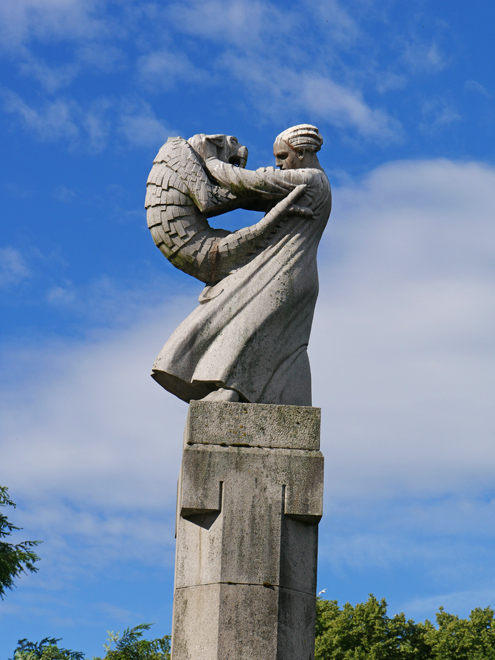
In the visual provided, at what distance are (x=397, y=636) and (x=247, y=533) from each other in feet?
79.1

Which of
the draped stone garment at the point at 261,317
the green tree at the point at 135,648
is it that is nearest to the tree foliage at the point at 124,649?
the green tree at the point at 135,648

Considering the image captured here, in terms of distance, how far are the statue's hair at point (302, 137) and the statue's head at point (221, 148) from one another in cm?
44

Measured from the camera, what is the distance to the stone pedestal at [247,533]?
8.06 meters

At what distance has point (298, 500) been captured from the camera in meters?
8.41

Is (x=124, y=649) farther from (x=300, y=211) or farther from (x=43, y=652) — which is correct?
(x=300, y=211)

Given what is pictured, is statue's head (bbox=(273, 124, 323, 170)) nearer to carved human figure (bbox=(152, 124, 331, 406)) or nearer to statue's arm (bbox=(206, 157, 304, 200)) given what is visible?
carved human figure (bbox=(152, 124, 331, 406))

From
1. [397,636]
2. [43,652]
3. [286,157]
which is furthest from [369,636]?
[286,157]

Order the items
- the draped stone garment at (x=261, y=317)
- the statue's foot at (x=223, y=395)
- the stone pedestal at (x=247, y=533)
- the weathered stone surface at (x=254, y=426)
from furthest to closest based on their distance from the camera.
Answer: the draped stone garment at (x=261, y=317), the statue's foot at (x=223, y=395), the weathered stone surface at (x=254, y=426), the stone pedestal at (x=247, y=533)

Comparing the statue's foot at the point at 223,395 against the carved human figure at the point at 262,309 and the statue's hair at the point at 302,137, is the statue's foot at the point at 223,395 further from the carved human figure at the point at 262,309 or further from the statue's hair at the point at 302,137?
the statue's hair at the point at 302,137

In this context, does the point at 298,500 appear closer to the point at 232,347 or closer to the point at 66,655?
the point at 232,347

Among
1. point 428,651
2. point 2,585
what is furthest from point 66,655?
point 428,651

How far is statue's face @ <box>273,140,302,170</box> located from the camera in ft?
32.3

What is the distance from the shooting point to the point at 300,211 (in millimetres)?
9492

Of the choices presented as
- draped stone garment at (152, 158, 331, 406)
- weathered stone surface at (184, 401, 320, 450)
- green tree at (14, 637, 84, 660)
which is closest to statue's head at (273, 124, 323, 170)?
draped stone garment at (152, 158, 331, 406)
